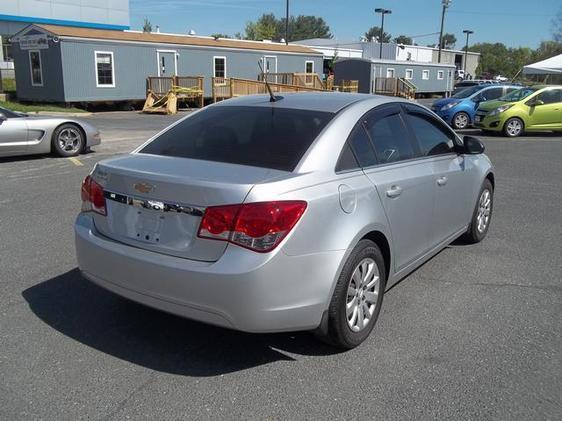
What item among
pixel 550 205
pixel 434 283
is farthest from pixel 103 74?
pixel 434 283

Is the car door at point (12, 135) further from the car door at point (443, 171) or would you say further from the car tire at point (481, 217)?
the car tire at point (481, 217)

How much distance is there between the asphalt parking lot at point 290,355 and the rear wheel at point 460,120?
1432 cm

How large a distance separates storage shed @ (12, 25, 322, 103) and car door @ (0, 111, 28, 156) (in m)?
14.9

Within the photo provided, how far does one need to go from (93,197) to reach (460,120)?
56.8ft

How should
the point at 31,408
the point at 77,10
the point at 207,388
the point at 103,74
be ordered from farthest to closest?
the point at 77,10, the point at 103,74, the point at 207,388, the point at 31,408

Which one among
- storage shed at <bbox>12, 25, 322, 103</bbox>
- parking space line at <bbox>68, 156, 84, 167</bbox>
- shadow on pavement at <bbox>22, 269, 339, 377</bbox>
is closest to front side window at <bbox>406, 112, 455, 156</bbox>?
shadow on pavement at <bbox>22, 269, 339, 377</bbox>

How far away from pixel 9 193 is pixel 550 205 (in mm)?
7485

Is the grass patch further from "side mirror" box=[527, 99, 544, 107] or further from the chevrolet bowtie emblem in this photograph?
the chevrolet bowtie emblem

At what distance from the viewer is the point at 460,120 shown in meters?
19.0

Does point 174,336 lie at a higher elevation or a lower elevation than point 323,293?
lower

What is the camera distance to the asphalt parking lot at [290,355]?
2922mm

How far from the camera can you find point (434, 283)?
4.68 m

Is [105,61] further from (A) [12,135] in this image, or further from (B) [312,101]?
(B) [312,101]

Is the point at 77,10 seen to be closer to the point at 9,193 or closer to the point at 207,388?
the point at 9,193
